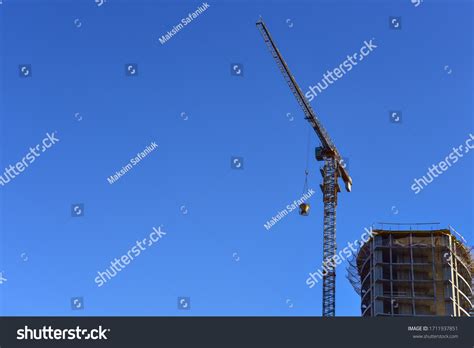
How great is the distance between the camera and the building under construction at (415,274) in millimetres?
111938

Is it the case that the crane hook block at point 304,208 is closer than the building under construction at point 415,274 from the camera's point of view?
No

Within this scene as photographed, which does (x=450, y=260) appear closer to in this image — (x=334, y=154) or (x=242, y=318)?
(x=334, y=154)

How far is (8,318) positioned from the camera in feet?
128

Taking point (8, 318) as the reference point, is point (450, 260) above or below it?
above

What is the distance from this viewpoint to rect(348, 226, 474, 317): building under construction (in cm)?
11194

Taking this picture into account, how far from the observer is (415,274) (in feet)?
375

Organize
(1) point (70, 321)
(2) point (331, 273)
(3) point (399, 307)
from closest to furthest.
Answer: (1) point (70, 321) < (3) point (399, 307) < (2) point (331, 273)

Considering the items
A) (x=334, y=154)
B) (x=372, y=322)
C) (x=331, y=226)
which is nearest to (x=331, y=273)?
(x=331, y=226)

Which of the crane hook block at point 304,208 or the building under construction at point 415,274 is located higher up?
the crane hook block at point 304,208

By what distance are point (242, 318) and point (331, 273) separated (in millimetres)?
86241

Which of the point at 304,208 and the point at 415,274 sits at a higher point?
the point at 304,208

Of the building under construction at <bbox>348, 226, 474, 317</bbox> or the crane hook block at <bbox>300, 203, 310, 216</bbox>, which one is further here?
the crane hook block at <bbox>300, 203, 310, 216</bbox>

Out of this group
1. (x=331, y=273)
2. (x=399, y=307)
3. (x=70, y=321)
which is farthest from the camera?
(x=331, y=273)

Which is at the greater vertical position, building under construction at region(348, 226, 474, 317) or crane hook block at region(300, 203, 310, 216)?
crane hook block at region(300, 203, 310, 216)
